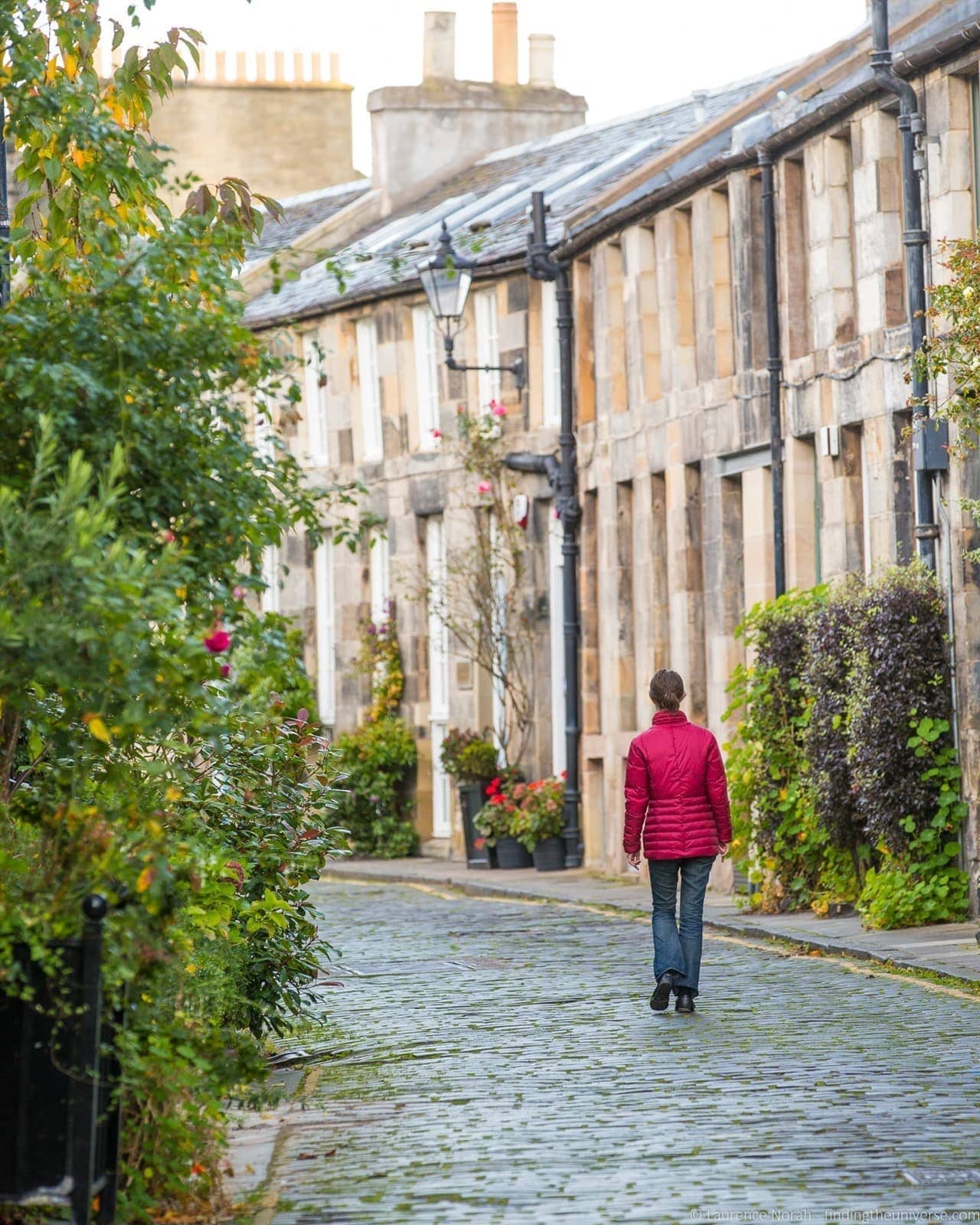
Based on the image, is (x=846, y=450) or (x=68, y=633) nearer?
(x=68, y=633)

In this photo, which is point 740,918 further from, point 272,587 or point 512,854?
point 272,587

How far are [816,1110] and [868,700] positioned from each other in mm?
8126

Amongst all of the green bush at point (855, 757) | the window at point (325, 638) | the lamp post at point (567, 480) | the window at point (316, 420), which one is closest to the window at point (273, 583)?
the window at point (325, 638)

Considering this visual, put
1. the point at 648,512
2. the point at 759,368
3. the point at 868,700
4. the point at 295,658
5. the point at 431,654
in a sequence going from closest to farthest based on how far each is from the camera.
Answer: the point at 295,658, the point at 868,700, the point at 759,368, the point at 648,512, the point at 431,654

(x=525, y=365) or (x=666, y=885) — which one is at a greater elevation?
(x=525, y=365)

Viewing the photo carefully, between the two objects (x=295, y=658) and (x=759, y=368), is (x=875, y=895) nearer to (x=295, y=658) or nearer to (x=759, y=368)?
(x=759, y=368)

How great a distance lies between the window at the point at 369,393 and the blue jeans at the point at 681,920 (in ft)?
65.4

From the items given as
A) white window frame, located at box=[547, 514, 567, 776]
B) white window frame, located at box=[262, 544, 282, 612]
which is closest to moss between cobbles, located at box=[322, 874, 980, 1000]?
white window frame, located at box=[547, 514, 567, 776]

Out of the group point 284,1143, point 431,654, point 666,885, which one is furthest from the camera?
point 431,654

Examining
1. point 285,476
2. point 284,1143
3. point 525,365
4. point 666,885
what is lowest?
point 284,1143

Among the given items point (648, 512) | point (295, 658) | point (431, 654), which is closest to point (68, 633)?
point (295, 658)

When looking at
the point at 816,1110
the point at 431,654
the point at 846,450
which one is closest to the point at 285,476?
the point at 816,1110

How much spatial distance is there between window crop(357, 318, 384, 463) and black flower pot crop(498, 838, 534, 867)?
23.1 ft

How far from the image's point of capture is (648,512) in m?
24.8
